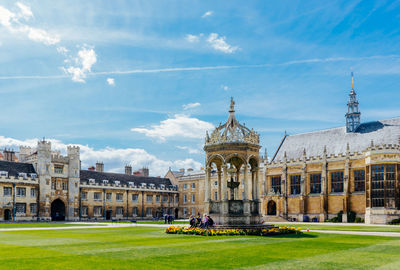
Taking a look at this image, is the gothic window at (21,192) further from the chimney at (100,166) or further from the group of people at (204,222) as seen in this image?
the group of people at (204,222)

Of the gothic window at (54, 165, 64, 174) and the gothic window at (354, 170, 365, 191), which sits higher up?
the gothic window at (54, 165, 64, 174)

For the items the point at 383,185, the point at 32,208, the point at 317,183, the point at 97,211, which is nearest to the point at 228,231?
the point at 383,185

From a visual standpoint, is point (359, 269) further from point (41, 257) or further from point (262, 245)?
point (41, 257)

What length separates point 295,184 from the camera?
62000 millimetres

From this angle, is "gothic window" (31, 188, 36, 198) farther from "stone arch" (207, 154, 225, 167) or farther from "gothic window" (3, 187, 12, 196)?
"stone arch" (207, 154, 225, 167)

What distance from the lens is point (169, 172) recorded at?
9119cm

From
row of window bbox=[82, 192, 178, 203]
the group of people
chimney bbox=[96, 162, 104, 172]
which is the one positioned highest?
chimney bbox=[96, 162, 104, 172]

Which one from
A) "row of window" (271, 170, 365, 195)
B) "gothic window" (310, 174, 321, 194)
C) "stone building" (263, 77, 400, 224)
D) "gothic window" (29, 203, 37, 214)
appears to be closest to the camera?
"stone building" (263, 77, 400, 224)

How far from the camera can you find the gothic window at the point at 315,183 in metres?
59.2

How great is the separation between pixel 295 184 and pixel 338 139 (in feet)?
30.1

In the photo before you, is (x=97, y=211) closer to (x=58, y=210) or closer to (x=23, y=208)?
(x=58, y=210)

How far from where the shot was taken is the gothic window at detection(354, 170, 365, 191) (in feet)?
176

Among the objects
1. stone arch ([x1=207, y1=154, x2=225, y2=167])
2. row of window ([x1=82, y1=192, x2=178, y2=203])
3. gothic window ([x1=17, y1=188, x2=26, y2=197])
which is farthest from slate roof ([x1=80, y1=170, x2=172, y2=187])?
stone arch ([x1=207, y1=154, x2=225, y2=167])

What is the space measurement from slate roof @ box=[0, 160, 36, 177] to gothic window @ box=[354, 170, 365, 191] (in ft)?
161
